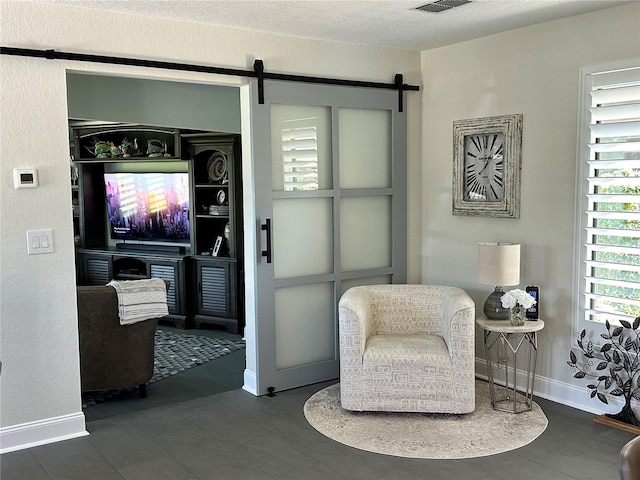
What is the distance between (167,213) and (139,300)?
2.97 m

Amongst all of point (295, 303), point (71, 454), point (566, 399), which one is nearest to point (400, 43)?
point (295, 303)

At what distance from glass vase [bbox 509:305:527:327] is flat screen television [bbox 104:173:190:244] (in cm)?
400

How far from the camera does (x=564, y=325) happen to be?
443 centimetres

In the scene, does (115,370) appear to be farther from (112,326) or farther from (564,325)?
(564,325)

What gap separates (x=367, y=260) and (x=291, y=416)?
147 cm

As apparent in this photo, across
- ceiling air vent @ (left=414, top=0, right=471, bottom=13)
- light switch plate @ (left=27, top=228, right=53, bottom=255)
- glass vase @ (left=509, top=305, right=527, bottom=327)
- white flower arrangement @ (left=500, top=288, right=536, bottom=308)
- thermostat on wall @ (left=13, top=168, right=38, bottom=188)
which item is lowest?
glass vase @ (left=509, top=305, right=527, bottom=327)

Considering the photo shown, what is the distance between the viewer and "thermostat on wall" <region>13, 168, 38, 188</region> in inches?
145

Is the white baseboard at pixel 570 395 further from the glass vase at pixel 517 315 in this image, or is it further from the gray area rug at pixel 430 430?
the glass vase at pixel 517 315

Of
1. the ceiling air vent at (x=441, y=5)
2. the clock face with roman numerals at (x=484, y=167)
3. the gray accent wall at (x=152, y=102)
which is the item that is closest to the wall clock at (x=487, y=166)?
the clock face with roman numerals at (x=484, y=167)

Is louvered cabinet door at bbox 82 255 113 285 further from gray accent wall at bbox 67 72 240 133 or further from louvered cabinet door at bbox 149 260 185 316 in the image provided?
gray accent wall at bbox 67 72 240 133

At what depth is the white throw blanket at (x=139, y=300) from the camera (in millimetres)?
4457

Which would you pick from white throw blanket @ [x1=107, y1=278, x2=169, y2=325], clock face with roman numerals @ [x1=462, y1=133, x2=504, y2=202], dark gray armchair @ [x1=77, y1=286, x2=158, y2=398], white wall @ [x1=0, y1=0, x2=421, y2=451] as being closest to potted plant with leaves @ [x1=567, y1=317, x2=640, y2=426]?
clock face with roman numerals @ [x1=462, y1=133, x2=504, y2=202]

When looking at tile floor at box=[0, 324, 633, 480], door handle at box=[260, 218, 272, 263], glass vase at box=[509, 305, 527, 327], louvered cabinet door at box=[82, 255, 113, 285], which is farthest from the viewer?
louvered cabinet door at box=[82, 255, 113, 285]

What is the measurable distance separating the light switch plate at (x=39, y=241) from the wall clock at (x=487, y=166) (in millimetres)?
2889
